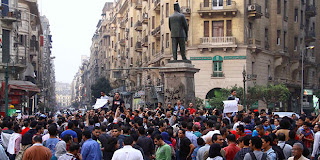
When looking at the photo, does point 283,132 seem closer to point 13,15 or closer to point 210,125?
point 210,125

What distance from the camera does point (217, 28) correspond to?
43.6 metres

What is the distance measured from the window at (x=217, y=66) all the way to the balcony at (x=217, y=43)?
1.04 meters

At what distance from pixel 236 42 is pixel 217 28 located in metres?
2.15

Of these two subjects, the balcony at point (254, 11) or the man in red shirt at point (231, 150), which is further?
the balcony at point (254, 11)

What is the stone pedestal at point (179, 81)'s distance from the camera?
19.1 m

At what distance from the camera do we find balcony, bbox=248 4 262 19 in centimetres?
4316

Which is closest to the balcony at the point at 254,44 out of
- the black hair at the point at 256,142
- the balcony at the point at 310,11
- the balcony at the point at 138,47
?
the balcony at the point at 310,11

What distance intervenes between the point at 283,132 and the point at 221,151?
2.60m

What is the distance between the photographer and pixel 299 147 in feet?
26.4

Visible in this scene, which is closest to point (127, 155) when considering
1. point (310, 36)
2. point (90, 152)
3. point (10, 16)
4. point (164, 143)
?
point (90, 152)

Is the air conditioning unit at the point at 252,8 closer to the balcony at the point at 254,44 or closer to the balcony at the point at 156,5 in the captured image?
the balcony at the point at 254,44

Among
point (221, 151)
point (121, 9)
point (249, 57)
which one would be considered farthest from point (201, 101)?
point (121, 9)

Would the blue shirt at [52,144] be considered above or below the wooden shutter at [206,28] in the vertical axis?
below

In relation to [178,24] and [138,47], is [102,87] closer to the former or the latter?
[138,47]
